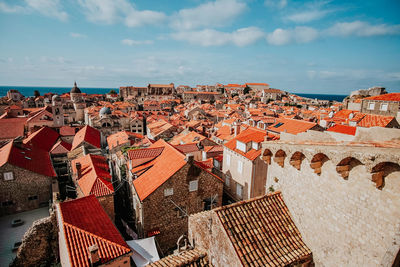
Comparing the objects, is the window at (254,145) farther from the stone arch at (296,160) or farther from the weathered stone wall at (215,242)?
the stone arch at (296,160)

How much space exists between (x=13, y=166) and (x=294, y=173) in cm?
2514

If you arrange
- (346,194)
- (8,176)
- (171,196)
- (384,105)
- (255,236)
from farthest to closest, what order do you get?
(384,105) → (8,176) → (171,196) → (255,236) → (346,194)

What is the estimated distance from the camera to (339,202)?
541cm

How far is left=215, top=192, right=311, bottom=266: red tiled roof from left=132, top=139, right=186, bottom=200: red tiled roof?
9.80 meters

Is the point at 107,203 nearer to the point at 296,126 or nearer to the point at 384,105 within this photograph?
the point at 296,126

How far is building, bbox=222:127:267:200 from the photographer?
20.7m

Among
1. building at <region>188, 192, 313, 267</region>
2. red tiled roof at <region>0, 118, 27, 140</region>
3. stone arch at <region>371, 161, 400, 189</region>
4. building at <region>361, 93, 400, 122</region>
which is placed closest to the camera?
stone arch at <region>371, 161, 400, 189</region>

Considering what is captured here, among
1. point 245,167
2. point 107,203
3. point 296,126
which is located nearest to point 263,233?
point 107,203

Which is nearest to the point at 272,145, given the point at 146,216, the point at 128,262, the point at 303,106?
the point at 128,262

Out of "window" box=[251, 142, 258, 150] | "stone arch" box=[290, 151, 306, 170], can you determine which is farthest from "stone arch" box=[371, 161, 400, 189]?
"window" box=[251, 142, 258, 150]

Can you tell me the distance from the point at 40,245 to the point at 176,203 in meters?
9.70

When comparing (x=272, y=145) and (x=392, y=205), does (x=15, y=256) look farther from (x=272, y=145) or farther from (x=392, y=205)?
(x=392, y=205)

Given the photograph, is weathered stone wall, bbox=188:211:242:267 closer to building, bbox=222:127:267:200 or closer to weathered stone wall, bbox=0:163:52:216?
building, bbox=222:127:267:200

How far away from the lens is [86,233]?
1159cm
